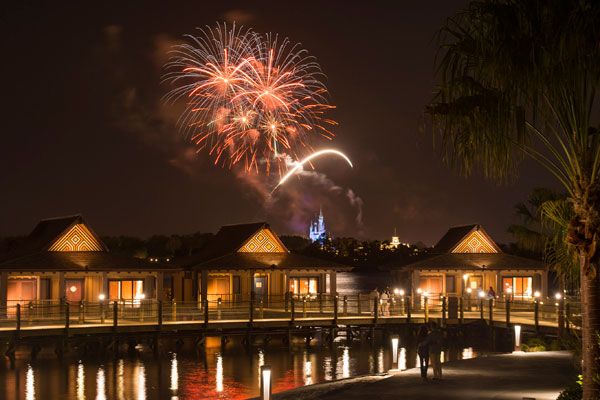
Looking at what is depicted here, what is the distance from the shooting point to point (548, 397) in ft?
57.2

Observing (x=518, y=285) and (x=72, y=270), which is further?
(x=518, y=285)

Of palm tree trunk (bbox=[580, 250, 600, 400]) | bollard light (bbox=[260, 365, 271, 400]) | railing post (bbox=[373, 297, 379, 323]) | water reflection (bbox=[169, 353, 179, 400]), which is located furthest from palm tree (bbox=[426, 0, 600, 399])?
railing post (bbox=[373, 297, 379, 323])

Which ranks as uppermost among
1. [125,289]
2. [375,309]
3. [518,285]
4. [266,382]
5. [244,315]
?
[125,289]

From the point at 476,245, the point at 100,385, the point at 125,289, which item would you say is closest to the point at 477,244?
the point at 476,245

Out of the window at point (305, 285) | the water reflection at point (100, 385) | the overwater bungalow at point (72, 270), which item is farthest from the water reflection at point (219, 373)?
the window at point (305, 285)

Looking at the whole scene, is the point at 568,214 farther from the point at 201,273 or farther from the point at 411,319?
the point at 201,273

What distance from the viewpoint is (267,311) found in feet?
150

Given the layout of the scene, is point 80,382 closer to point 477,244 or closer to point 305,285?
point 305,285

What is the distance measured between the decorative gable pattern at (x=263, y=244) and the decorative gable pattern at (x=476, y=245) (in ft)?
40.1

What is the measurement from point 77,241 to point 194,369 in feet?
48.9

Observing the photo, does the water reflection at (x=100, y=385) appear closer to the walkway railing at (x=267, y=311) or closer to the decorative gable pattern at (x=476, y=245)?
the walkway railing at (x=267, y=311)

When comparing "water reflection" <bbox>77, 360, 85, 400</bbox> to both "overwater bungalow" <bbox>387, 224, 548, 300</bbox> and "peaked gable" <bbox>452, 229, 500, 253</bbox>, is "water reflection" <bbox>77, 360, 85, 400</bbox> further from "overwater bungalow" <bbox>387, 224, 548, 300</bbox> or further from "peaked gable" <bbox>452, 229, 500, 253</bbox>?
"peaked gable" <bbox>452, 229, 500, 253</bbox>

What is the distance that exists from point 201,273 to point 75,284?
310 inches

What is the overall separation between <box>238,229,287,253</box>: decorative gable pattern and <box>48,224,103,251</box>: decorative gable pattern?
29.8 feet
